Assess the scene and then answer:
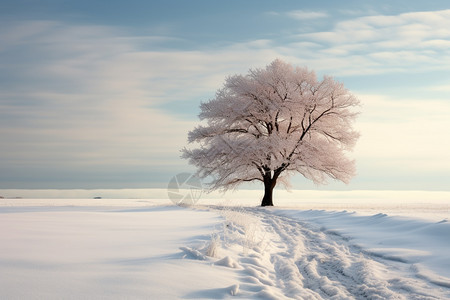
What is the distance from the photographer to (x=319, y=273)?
5.78 m

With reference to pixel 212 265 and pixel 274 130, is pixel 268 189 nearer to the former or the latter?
pixel 274 130

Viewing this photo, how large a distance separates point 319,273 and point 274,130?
19372 millimetres

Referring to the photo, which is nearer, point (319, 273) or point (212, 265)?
point (212, 265)

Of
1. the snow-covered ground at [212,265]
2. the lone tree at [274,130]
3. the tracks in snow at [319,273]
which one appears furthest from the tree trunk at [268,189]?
the tracks in snow at [319,273]

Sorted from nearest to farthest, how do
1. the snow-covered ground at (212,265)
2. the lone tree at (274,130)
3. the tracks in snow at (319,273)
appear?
1. the snow-covered ground at (212,265)
2. the tracks in snow at (319,273)
3. the lone tree at (274,130)

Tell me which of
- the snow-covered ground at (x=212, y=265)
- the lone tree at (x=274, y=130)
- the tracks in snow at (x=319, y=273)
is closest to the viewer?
the snow-covered ground at (x=212, y=265)

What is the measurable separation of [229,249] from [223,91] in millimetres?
21258

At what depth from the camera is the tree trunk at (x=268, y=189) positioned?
1047 inches

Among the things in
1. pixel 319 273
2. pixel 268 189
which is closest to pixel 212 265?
pixel 319 273

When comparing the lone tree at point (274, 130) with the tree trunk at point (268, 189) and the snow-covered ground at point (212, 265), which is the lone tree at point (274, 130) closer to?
the tree trunk at point (268, 189)

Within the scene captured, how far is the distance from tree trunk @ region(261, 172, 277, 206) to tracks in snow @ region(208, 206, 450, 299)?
59.2ft

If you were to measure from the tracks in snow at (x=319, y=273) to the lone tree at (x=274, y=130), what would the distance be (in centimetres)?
1647

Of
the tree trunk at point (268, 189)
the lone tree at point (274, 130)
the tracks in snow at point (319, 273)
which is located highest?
the lone tree at point (274, 130)

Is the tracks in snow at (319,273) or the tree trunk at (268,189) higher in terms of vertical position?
the tree trunk at (268,189)
